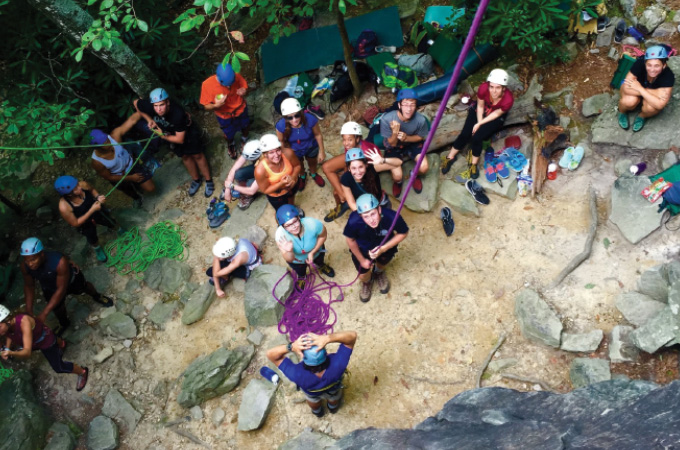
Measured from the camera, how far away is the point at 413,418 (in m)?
4.89

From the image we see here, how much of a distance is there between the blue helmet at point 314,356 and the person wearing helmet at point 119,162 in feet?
12.6

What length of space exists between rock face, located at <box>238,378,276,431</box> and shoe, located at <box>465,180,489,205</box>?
10.9 ft

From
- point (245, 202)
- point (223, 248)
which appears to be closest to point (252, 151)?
point (245, 202)

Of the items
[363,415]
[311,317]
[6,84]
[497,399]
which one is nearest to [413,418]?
[363,415]

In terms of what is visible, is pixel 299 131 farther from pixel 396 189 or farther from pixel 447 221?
pixel 447 221

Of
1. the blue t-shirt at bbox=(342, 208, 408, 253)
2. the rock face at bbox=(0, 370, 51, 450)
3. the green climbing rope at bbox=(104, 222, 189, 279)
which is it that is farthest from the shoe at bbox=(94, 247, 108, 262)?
the blue t-shirt at bbox=(342, 208, 408, 253)

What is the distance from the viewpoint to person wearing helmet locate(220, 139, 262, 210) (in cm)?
614

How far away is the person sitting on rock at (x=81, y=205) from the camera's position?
5.85 meters

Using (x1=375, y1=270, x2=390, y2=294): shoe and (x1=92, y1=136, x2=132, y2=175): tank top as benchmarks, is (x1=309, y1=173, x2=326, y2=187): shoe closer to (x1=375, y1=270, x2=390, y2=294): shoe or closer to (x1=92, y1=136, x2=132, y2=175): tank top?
(x1=375, y1=270, x2=390, y2=294): shoe

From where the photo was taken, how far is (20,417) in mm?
5441

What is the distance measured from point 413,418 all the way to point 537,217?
2.79 metres

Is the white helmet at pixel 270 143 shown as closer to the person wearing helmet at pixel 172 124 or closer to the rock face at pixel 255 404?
the person wearing helmet at pixel 172 124

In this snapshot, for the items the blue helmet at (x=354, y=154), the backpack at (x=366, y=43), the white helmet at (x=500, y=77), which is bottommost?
the backpack at (x=366, y=43)

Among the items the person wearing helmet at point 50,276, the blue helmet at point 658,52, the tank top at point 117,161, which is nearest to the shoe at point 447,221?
the blue helmet at point 658,52
